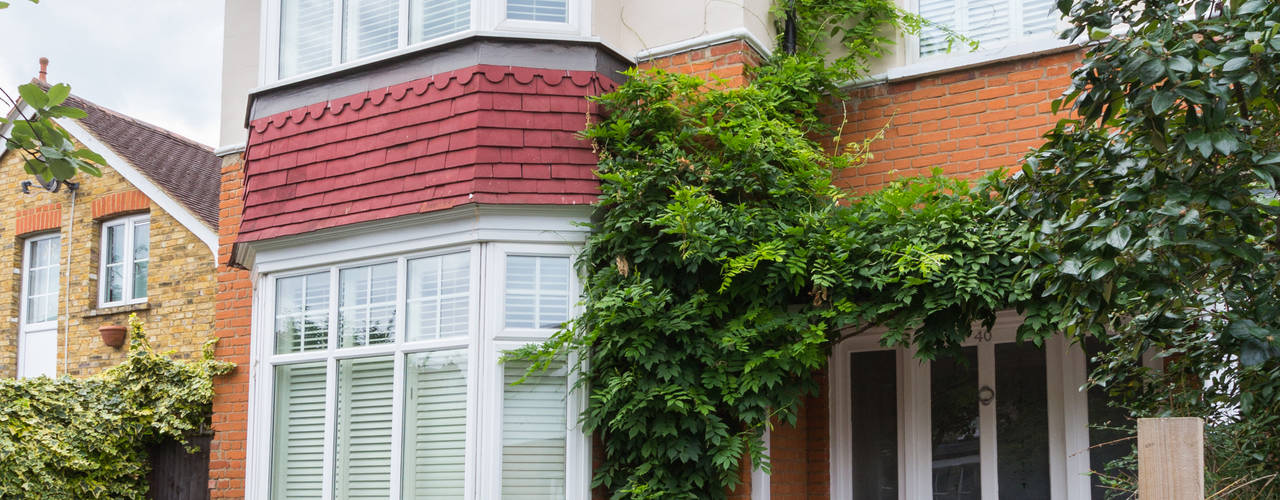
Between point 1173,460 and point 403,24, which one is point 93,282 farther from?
point 1173,460

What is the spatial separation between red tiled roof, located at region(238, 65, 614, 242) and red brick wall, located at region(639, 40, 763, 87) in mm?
452

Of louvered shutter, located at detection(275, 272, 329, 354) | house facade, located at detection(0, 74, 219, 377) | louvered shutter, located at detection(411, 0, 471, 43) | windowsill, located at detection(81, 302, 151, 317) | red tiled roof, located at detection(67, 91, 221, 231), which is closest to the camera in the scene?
louvered shutter, located at detection(411, 0, 471, 43)

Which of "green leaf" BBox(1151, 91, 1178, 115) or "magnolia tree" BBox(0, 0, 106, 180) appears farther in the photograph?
"magnolia tree" BBox(0, 0, 106, 180)

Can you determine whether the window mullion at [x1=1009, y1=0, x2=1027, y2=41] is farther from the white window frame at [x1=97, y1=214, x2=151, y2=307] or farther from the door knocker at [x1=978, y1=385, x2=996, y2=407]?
the white window frame at [x1=97, y1=214, x2=151, y2=307]

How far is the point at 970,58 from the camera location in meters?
7.40

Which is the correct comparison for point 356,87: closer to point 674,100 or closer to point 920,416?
point 674,100

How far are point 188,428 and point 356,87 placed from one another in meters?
3.49

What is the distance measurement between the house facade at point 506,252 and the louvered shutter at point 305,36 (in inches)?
0.8

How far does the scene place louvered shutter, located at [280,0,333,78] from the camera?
→ 26.6 feet

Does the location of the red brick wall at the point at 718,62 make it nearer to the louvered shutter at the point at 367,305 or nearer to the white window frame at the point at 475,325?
the white window frame at the point at 475,325

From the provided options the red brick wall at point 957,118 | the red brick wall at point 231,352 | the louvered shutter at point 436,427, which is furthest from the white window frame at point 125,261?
the red brick wall at point 957,118

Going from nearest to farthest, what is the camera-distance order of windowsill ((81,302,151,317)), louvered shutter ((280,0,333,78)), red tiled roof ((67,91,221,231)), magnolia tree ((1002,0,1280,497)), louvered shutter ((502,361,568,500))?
magnolia tree ((1002,0,1280,497))
louvered shutter ((502,361,568,500))
louvered shutter ((280,0,333,78))
windowsill ((81,302,151,317))
red tiled roof ((67,91,221,231))

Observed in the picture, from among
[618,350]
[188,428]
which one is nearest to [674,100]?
[618,350]

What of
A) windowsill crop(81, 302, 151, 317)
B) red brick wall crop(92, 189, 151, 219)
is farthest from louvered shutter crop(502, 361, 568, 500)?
red brick wall crop(92, 189, 151, 219)
